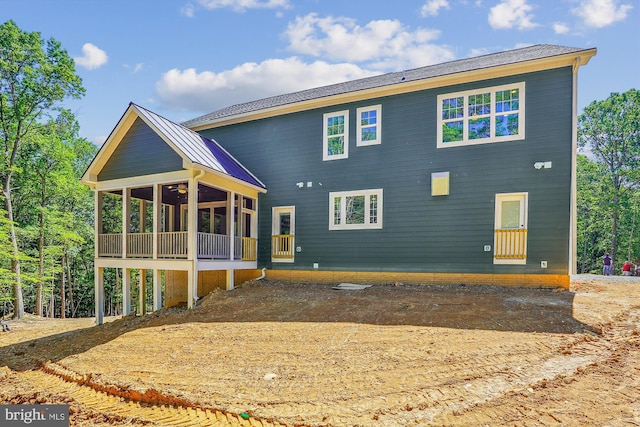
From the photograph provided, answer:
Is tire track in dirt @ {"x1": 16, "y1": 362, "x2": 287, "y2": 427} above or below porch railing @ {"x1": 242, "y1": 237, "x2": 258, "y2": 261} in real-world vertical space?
below

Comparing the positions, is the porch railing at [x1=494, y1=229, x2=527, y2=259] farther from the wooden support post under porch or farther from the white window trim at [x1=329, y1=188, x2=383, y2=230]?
the wooden support post under porch

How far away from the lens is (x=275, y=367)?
17.6ft

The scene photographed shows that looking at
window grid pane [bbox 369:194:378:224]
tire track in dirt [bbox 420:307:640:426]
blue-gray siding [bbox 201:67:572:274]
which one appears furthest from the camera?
window grid pane [bbox 369:194:378:224]

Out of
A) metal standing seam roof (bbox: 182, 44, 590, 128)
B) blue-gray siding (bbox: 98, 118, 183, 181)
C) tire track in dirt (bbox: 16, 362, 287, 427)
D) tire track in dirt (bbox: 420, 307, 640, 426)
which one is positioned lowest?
tire track in dirt (bbox: 16, 362, 287, 427)

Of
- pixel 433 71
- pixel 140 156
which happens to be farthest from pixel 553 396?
pixel 140 156

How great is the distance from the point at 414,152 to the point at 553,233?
185 inches

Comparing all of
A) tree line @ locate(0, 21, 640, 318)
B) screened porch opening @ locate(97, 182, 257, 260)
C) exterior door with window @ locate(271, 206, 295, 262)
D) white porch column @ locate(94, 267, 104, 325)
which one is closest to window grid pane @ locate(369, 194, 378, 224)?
exterior door with window @ locate(271, 206, 295, 262)

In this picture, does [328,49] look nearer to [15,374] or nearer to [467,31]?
[467,31]

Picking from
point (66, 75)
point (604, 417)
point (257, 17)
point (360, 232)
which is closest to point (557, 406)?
point (604, 417)

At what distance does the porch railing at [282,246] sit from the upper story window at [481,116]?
6354 mm

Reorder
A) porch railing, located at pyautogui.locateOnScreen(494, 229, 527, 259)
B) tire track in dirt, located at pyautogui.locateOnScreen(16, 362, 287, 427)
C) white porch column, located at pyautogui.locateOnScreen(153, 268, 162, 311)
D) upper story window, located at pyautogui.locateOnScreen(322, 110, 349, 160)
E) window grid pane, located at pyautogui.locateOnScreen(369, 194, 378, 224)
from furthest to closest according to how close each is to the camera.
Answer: white porch column, located at pyautogui.locateOnScreen(153, 268, 162, 311) < upper story window, located at pyautogui.locateOnScreen(322, 110, 349, 160) < window grid pane, located at pyautogui.locateOnScreen(369, 194, 378, 224) < porch railing, located at pyautogui.locateOnScreen(494, 229, 527, 259) < tire track in dirt, located at pyautogui.locateOnScreen(16, 362, 287, 427)

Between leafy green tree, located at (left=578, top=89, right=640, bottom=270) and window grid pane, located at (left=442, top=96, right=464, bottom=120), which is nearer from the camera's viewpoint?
window grid pane, located at (left=442, top=96, right=464, bottom=120)

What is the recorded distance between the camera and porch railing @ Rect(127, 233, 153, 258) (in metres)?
11.1

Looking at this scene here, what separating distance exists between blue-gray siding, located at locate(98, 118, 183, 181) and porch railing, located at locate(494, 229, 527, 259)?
9937 millimetres
